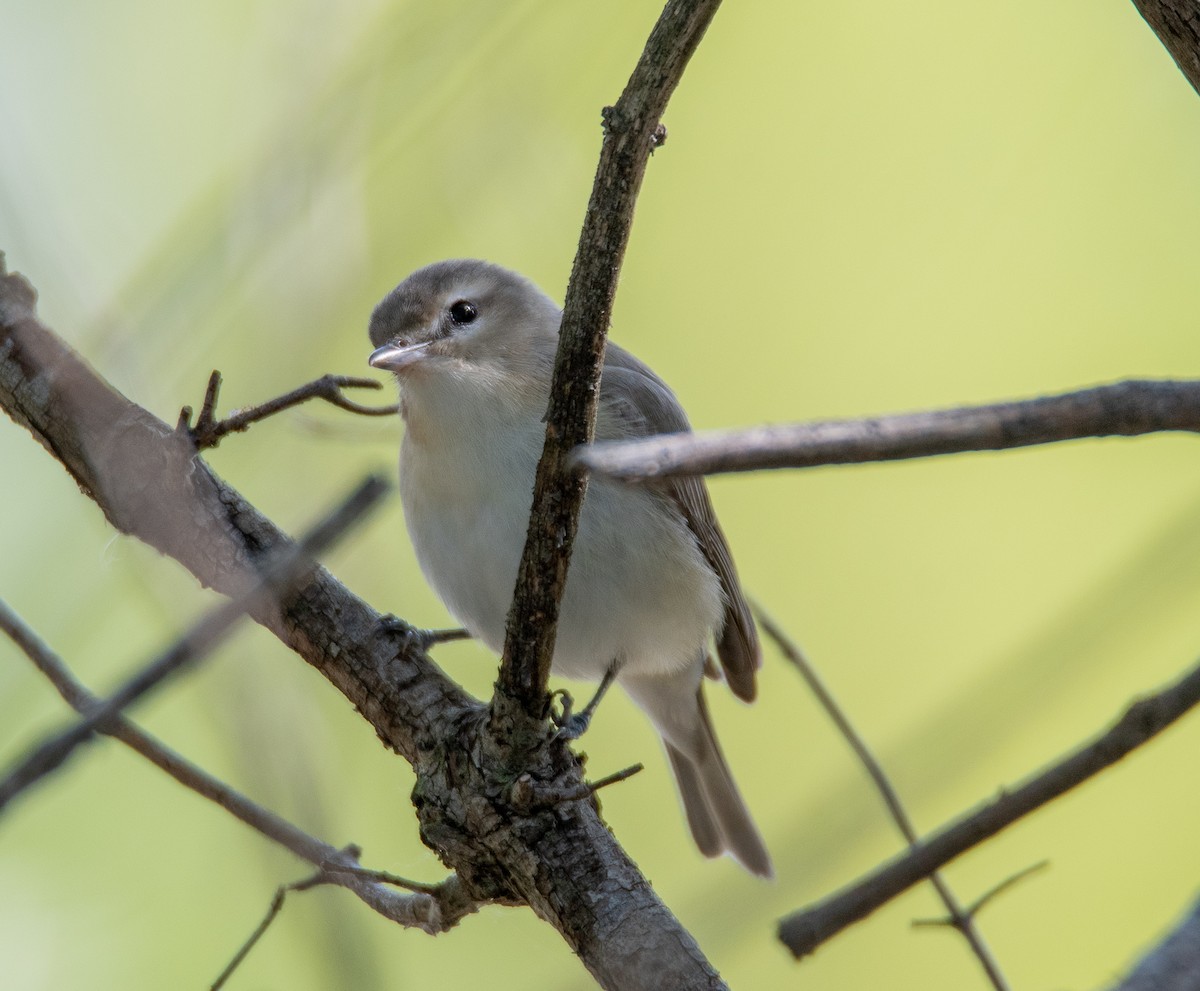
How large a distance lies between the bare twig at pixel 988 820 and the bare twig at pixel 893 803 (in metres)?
0.74

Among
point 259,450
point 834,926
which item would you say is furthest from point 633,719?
point 834,926

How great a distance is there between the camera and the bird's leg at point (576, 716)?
225 centimetres

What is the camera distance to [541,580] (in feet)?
5.40

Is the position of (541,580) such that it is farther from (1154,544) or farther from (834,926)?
(1154,544)

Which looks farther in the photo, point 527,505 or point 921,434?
point 527,505

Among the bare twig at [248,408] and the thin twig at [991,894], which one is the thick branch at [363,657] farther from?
the thin twig at [991,894]

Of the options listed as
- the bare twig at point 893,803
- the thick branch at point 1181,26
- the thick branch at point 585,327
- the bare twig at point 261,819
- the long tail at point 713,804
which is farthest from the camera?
the long tail at point 713,804

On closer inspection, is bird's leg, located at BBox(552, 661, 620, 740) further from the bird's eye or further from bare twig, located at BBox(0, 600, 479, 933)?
the bird's eye

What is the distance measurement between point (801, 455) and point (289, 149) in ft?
5.85

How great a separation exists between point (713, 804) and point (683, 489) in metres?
1.12

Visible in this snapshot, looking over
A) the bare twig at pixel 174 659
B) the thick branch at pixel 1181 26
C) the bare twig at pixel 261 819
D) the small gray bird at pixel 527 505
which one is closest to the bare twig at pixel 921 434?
the bare twig at pixel 174 659

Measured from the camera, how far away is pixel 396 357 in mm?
3113

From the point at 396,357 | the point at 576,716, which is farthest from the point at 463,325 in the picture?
the point at 576,716

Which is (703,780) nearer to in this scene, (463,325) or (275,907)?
(463,325)
